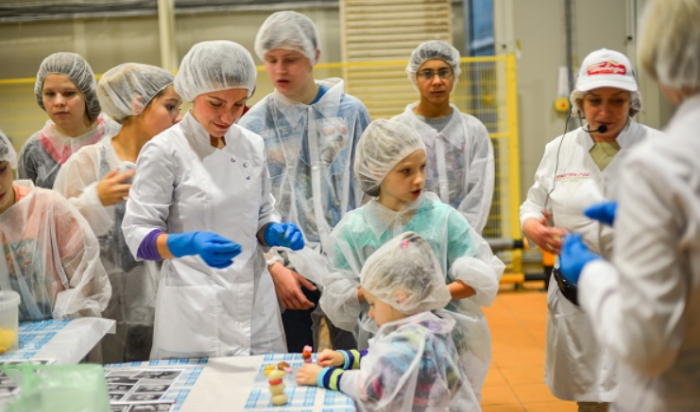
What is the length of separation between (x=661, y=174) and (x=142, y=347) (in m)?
2.22

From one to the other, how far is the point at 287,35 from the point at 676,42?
1804 mm

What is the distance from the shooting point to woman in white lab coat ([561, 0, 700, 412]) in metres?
1.14

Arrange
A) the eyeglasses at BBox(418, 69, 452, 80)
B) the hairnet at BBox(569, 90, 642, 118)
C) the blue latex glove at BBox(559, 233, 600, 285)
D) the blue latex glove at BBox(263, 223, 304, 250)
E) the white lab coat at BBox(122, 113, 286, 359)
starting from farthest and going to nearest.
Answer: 1. the eyeglasses at BBox(418, 69, 452, 80)
2. the hairnet at BBox(569, 90, 642, 118)
3. the blue latex glove at BBox(263, 223, 304, 250)
4. the white lab coat at BBox(122, 113, 286, 359)
5. the blue latex glove at BBox(559, 233, 600, 285)

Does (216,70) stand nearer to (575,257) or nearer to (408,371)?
(408,371)

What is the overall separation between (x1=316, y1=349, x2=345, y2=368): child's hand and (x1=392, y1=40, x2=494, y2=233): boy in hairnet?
1441 mm

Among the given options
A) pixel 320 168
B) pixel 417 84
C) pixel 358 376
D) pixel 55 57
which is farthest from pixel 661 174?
pixel 55 57

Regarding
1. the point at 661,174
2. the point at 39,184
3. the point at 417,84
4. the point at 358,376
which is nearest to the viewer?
the point at 661,174

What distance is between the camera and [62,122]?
321cm

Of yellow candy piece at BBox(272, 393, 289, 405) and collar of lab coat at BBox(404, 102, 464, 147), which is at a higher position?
collar of lab coat at BBox(404, 102, 464, 147)

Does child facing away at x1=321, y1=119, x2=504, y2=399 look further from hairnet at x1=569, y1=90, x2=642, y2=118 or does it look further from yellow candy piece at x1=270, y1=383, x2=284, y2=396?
hairnet at x1=569, y1=90, x2=642, y2=118

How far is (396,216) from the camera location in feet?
8.00

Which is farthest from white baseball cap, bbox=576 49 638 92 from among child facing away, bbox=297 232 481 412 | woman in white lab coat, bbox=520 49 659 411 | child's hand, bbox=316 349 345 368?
child's hand, bbox=316 349 345 368

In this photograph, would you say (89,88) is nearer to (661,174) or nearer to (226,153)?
(226,153)

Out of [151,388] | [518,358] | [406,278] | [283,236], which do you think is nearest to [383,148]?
[283,236]
